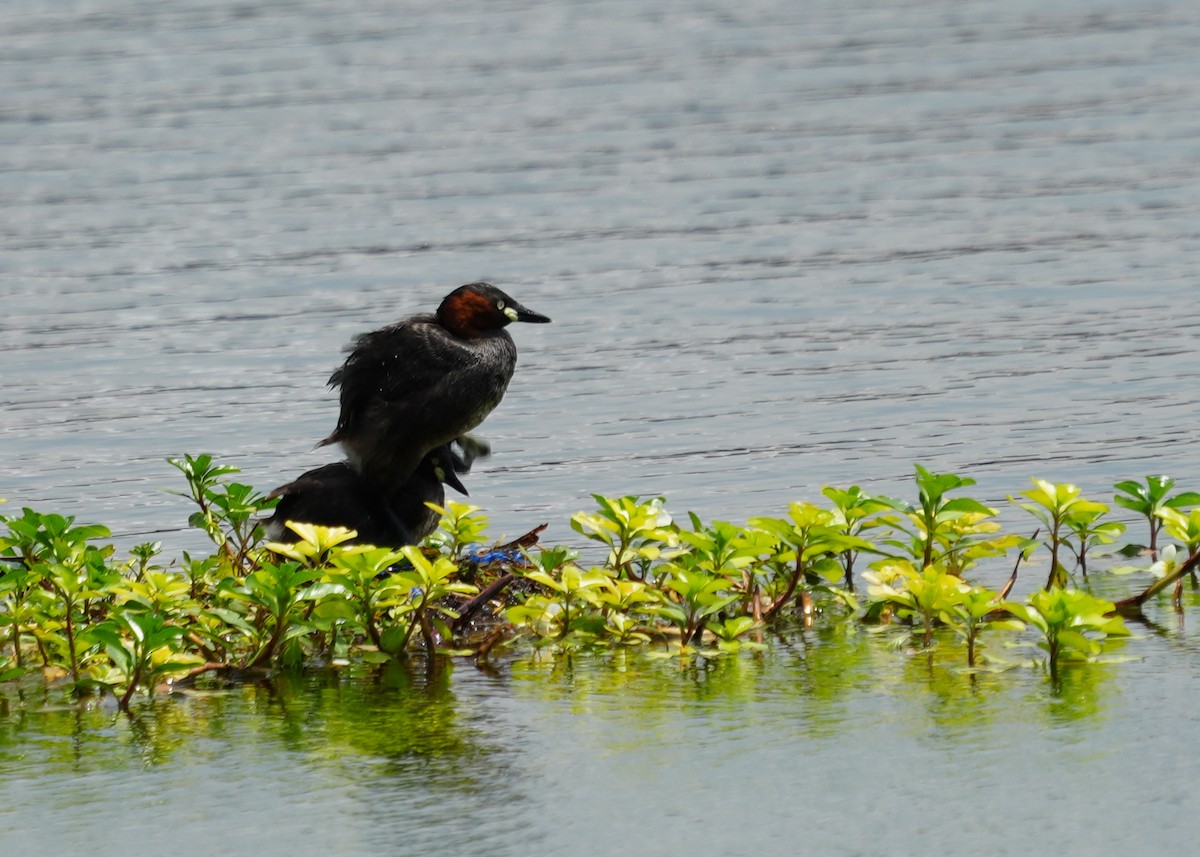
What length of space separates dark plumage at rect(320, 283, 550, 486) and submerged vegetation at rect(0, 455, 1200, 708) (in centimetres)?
35

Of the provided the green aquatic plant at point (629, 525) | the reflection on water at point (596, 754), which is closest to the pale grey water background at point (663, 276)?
the reflection on water at point (596, 754)

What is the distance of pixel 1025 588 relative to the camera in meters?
7.62

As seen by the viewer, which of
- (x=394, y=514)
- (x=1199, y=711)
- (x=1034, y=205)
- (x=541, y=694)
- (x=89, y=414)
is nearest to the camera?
(x=1199, y=711)

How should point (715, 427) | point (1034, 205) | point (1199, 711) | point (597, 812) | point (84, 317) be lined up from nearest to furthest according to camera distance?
1. point (597, 812)
2. point (1199, 711)
3. point (715, 427)
4. point (84, 317)
5. point (1034, 205)

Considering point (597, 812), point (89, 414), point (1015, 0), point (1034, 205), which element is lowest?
point (597, 812)

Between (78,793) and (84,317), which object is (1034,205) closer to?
(84,317)

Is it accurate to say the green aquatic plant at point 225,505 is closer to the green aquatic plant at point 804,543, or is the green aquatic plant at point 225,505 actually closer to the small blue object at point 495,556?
the small blue object at point 495,556

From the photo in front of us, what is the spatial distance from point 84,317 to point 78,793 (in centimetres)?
865

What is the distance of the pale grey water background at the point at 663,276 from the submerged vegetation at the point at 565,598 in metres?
0.43

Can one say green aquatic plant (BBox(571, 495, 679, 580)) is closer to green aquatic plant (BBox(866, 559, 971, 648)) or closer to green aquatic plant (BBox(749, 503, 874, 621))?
green aquatic plant (BBox(749, 503, 874, 621))

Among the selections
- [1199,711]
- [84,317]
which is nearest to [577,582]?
[1199,711]

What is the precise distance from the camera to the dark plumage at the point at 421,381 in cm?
776

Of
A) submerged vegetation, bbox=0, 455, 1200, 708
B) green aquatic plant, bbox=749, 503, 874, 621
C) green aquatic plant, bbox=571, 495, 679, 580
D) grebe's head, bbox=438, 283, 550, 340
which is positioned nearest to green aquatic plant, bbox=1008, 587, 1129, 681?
submerged vegetation, bbox=0, 455, 1200, 708

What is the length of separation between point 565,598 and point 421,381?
4.13ft
